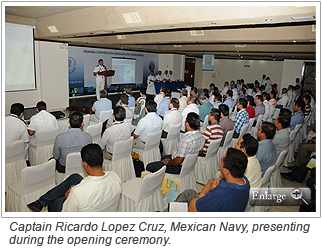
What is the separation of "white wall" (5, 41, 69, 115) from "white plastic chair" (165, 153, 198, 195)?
24.4 ft

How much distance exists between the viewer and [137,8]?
A: 5.12 m

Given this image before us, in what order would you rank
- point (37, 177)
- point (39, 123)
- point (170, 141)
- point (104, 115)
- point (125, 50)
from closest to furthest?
point (37, 177), point (39, 123), point (170, 141), point (104, 115), point (125, 50)

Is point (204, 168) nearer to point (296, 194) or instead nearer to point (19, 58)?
point (296, 194)

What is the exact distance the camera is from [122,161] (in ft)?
13.4

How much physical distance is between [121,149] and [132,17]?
125 inches

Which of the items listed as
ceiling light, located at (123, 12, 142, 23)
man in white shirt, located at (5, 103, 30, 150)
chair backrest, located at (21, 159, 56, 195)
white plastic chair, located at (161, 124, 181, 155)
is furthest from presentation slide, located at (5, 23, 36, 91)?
chair backrest, located at (21, 159, 56, 195)

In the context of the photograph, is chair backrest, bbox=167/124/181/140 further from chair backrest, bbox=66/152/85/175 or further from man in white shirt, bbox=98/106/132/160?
chair backrest, bbox=66/152/85/175

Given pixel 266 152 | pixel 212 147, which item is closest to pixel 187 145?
pixel 212 147

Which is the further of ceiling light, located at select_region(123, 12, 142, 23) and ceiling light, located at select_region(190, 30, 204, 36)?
ceiling light, located at select_region(190, 30, 204, 36)

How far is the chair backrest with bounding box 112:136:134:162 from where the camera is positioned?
3.82 m

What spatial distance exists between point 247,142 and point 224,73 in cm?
2106
